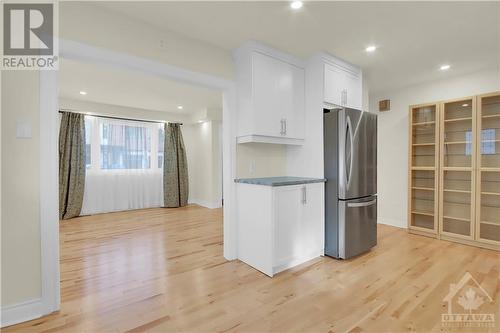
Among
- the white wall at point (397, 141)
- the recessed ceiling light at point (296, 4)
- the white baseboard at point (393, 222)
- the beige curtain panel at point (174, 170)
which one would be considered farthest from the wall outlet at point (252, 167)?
the beige curtain panel at point (174, 170)

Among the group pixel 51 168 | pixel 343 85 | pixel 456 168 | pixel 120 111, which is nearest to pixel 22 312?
pixel 51 168

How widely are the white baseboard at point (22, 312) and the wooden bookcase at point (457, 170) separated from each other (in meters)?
4.69

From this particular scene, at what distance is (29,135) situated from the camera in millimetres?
1797

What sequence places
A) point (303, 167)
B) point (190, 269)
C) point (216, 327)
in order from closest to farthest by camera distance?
point (216, 327) → point (190, 269) → point (303, 167)

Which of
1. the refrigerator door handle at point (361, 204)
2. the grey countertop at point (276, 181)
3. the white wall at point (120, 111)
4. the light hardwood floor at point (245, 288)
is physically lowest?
the light hardwood floor at point (245, 288)

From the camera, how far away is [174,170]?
6.39 metres

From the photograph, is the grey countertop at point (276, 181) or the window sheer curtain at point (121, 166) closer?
the grey countertop at point (276, 181)

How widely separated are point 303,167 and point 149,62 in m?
2.15

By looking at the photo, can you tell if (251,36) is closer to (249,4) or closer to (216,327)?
(249,4)

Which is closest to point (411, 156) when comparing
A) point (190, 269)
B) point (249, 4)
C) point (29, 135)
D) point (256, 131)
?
point (256, 131)

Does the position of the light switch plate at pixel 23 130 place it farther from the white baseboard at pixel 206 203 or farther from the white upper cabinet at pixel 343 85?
the white baseboard at pixel 206 203

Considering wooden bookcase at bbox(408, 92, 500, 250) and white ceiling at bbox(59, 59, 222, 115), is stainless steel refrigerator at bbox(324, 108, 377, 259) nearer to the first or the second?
wooden bookcase at bbox(408, 92, 500, 250)

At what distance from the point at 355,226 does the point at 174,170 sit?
4.79 m

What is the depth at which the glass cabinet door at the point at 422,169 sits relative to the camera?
3828 mm
